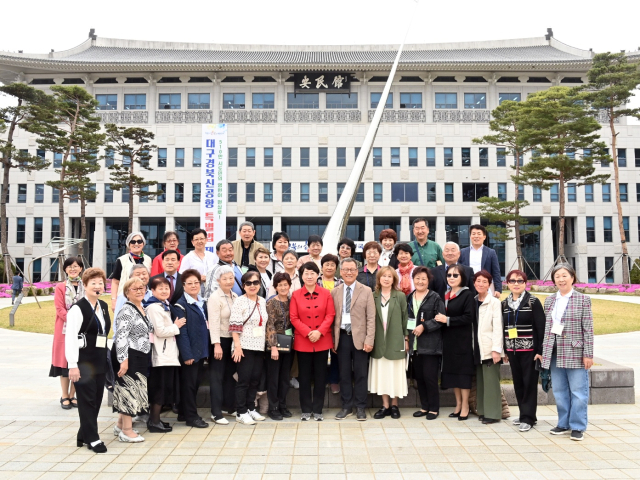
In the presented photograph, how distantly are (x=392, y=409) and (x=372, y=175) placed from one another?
27347 mm

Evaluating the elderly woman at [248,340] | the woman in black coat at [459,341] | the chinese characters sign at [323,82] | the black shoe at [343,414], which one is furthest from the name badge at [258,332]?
the chinese characters sign at [323,82]

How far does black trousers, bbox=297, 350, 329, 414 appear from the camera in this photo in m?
4.67

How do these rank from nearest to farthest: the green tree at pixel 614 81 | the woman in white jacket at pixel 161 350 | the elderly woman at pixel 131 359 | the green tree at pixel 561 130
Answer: the elderly woman at pixel 131 359 < the woman in white jacket at pixel 161 350 < the green tree at pixel 614 81 < the green tree at pixel 561 130

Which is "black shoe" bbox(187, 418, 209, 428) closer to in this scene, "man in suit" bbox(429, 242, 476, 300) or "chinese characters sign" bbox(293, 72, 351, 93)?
"man in suit" bbox(429, 242, 476, 300)

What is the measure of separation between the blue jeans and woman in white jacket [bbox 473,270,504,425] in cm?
47

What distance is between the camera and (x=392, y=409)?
15.5 ft

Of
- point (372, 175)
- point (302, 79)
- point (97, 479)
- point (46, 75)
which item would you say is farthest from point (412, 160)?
point (97, 479)

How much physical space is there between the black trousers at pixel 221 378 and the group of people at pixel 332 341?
0.04 ft

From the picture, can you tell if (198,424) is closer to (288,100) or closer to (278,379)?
(278,379)

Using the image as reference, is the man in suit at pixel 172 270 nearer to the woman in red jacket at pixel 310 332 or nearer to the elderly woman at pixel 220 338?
the elderly woman at pixel 220 338

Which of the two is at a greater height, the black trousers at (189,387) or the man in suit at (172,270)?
the man in suit at (172,270)

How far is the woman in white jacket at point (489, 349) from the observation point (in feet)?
14.6

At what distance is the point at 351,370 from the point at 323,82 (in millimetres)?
29605

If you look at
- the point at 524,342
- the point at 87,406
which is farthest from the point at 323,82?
the point at 87,406
